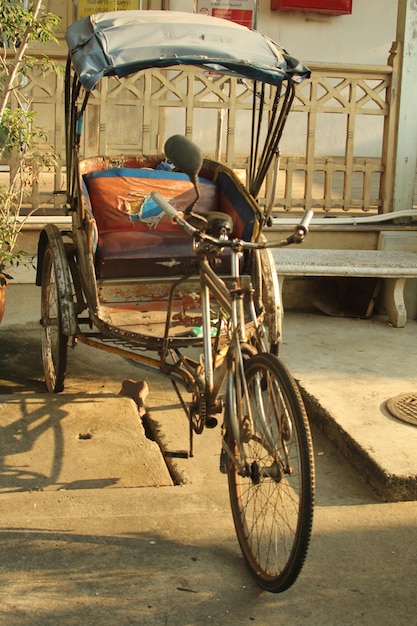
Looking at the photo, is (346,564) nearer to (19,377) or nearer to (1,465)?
(1,465)

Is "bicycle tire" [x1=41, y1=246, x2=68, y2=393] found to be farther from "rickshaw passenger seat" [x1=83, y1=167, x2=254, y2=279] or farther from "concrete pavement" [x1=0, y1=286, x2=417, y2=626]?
"rickshaw passenger seat" [x1=83, y1=167, x2=254, y2=279]

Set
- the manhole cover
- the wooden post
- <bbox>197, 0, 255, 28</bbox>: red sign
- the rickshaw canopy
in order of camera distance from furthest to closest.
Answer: <bbox>197, 0, 255, 28</bbox>: red sign
the wooden post
the manhole cover
the rickshaw canopy

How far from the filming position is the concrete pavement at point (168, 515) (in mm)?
3004

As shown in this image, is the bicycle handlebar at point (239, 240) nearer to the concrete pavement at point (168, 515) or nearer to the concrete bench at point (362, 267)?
the concrete pavement at point (168, 515)

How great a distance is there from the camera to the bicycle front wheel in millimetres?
2951

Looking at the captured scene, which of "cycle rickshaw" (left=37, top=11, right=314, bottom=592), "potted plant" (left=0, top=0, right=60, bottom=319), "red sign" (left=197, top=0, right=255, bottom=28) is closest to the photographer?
"cycle rickshaw" (left=37, top=11, right=314, bottom=592)

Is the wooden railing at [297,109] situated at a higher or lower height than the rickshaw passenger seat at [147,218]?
higher

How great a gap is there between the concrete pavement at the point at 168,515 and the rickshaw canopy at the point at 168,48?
6.16 feet

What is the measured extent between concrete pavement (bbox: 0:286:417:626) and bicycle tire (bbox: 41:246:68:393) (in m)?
0.16

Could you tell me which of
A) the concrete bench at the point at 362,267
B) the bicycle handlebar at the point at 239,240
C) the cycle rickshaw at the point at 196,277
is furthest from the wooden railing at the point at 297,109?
the bicycle handlebar at the point at 239,240

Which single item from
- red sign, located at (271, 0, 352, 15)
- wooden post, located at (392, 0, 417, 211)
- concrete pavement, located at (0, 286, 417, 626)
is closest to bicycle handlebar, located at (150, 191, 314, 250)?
concrete pavement, located at (0, 286, 417, 626)

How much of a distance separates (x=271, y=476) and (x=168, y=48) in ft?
8.03

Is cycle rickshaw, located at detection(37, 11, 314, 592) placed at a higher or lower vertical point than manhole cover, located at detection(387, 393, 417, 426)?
higher

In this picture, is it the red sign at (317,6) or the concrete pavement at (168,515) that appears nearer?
the concrete pavement at (168,515)
